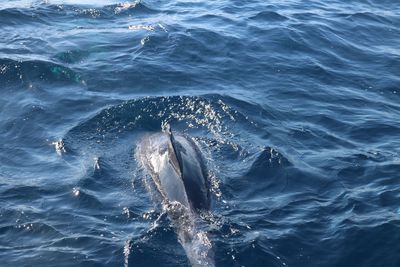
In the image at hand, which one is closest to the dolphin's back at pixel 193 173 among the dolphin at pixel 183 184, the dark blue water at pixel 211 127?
the dolphin at pixel 183 184

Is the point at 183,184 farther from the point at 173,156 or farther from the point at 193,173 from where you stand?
the point at 173,156

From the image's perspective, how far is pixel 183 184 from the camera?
11.2 meters

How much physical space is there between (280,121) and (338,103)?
92.8 inches

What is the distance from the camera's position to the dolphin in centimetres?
986

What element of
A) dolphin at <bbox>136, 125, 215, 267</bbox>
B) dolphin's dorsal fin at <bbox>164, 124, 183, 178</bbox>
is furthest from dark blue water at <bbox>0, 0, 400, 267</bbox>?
dolphin's dorsal fin at <bbox>164, 124, 183, 178</bbox>

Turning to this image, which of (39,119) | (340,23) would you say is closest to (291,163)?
(39,119)

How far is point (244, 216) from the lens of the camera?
1088cm

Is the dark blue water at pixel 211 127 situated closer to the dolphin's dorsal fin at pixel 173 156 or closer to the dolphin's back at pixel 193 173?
the dolphin's back at pixel 193 173

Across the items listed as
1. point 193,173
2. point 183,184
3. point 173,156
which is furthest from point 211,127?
point 183,184

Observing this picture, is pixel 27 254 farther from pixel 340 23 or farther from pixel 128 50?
pixel 340 23

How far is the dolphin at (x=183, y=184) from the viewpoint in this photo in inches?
388

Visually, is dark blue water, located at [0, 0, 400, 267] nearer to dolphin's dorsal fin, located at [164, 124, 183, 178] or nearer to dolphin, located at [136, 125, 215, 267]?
dolphin, located at [136, 125, 215, 267]

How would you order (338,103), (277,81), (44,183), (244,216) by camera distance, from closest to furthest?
(244,216), (44,183), (338,103), (277,81)

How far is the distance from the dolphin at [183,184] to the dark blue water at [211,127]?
8.8 inches
